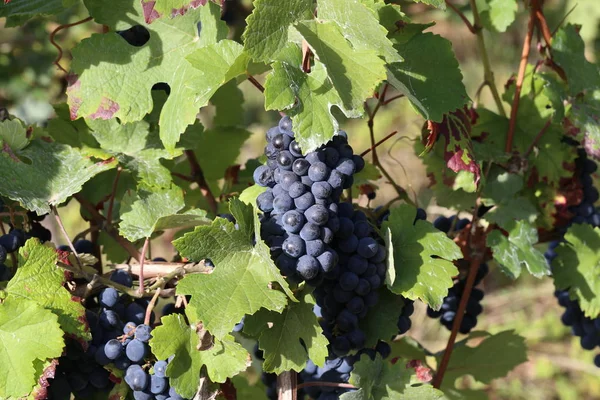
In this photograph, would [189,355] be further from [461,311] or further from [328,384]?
[461,311]

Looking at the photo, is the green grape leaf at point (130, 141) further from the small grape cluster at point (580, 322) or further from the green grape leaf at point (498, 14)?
the small grape cluster at point (580, 322)

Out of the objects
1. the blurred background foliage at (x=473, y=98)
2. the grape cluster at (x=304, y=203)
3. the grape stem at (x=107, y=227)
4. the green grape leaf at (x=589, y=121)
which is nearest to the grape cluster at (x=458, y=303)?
the blurred background foliage at (x=473, y=98)

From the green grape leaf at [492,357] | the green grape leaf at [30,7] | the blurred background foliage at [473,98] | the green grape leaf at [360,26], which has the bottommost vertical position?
the blurred background foliage at [473,98]

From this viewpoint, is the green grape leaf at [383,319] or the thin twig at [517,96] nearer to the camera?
the green grape leaf at [383,319]

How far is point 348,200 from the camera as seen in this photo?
4.32ft

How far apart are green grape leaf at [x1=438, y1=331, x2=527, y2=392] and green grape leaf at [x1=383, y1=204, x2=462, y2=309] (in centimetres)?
55

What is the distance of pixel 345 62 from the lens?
1.03 m

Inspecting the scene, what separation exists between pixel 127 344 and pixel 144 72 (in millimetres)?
473

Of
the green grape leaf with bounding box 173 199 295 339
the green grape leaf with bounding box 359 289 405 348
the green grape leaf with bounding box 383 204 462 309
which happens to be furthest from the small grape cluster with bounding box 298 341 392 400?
the green grape leaf with bounding box 173 199 295 339

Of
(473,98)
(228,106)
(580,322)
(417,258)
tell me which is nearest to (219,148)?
(228,106)

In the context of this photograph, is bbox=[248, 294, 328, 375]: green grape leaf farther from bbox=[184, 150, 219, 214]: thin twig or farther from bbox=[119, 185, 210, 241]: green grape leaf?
bbox=[184, 150, 219, 214]: thin twig

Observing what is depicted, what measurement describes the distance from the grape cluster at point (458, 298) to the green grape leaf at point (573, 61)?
38 centimetres

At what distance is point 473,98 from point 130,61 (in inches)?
118

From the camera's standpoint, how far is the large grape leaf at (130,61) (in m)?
1.25
